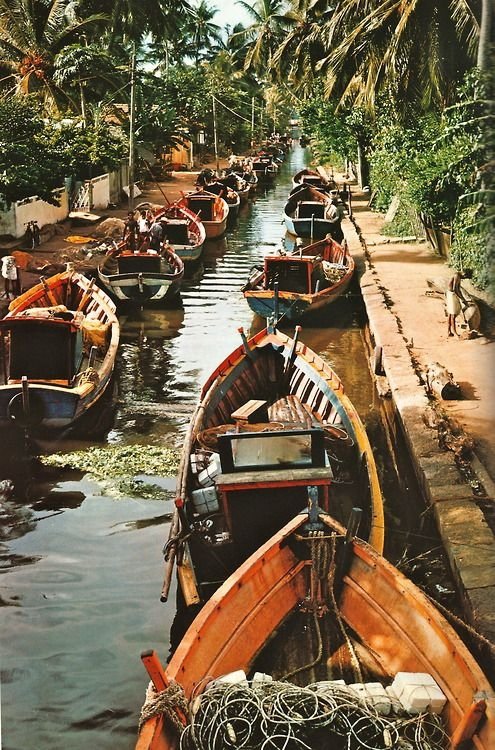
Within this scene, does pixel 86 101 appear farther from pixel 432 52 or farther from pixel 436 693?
pixel 436 693

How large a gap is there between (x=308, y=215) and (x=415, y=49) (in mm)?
10149

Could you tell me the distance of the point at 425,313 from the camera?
599 inches

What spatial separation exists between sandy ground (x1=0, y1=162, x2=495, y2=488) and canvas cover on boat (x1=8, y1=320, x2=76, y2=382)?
521 centimetres

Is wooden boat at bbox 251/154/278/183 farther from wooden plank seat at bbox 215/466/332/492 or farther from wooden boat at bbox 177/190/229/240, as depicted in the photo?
wooden plank seat at bbox 215/466/332/492

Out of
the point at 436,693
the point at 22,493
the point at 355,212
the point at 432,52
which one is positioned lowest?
the point at 22,493

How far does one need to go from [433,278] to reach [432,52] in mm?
4661

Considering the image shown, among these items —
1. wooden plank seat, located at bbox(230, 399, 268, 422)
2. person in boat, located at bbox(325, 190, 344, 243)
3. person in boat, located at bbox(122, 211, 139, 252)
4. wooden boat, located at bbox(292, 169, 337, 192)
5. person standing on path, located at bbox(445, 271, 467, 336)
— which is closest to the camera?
wooden plank seat, located at bbox(230, 399, 268, 422)

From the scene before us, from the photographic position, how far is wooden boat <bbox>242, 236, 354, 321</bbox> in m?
16.0

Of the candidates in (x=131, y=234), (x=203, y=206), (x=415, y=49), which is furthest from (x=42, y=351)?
(x=203, y=206)

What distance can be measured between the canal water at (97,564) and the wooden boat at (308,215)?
882 cm

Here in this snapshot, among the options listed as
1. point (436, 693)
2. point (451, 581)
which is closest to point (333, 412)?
point (451, 581)

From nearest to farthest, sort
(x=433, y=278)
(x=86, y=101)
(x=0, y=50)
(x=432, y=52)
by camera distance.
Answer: (x=432, y=52) < (x=433, y=278) < (x=0, y=50) < (x=86, y=101)

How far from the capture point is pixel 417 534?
8.38m

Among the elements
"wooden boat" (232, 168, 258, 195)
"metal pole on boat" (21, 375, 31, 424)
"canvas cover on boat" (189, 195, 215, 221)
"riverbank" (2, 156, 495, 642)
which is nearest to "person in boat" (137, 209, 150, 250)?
"riverbank" (2, 156, 495, 642)
